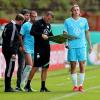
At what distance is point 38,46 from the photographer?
18094 millimetres

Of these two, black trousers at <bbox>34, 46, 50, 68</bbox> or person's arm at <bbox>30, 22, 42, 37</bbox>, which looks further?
black trousers at <bbox>34, 46, 50, 68</bbox>

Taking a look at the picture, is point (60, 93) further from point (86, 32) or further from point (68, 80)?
point (68, 80)

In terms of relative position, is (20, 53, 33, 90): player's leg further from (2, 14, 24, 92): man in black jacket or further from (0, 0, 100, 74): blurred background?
(0, 0, 100, 74): blurred background

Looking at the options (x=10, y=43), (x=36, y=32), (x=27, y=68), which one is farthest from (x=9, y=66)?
(x=36, y=32)

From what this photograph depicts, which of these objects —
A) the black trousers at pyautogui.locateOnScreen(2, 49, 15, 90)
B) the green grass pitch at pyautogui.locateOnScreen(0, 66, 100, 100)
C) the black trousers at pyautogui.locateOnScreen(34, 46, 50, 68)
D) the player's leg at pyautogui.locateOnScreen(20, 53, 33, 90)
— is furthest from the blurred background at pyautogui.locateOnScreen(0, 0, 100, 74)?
the black trousers at pyautogui.locateOnScreen(2, 49, 15, 90)

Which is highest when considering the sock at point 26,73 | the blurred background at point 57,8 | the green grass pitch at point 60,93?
the blurred background at point 57,8

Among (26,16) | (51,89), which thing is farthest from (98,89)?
(26,16)

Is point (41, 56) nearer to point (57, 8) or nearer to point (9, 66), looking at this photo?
point (9, 66)

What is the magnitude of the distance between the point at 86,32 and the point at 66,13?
4434 centimetres

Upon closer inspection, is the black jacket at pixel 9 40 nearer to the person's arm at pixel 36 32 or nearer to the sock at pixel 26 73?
the person's arm at pixel 36 32

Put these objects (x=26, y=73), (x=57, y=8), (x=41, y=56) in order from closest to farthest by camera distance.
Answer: (x=41, y=56) → (x=26, y=73) → (x=57, y=8)

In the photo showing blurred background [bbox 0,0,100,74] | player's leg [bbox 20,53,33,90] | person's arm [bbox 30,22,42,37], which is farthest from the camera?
blurred background [bbox 0,0,100,74]

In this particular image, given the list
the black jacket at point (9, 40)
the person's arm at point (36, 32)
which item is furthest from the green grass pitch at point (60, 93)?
the person's arm at point (36, 32)

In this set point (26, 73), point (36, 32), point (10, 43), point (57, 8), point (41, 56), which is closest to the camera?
point (10, 43)
